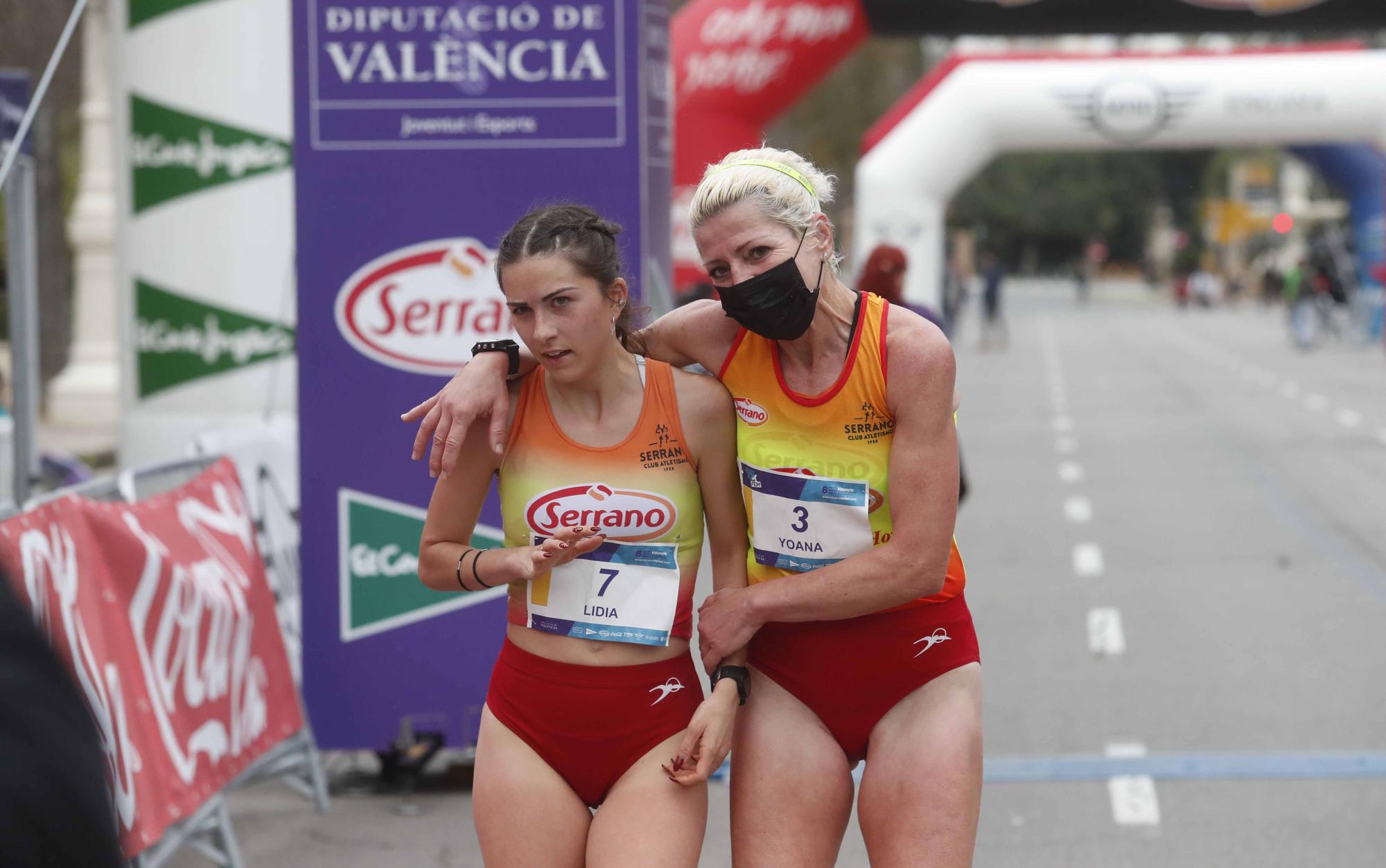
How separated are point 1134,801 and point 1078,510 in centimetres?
719

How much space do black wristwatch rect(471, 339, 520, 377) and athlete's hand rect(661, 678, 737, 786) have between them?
0.69 m

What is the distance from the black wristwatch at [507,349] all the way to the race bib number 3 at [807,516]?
0.46 meters

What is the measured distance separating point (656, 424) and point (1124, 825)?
320 centimetres

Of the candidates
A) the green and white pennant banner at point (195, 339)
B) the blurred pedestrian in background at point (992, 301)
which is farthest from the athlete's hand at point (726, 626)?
the blurred pedestrian in background at point (992, 301)

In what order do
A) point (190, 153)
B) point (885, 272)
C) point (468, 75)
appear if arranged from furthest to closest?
point (190, 153) → point (885, 272) → point (468, 75)

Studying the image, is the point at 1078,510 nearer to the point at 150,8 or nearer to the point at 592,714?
the point at 150,8

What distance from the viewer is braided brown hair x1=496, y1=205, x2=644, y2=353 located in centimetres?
296

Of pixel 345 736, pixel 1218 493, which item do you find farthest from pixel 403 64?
pixel 1218 493

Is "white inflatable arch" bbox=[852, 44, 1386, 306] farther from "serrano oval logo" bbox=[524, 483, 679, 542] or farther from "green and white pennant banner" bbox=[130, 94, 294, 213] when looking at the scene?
"serrano oval logo" bbox=[524, 483, 679, 542]

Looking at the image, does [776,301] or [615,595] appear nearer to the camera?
[776,301]

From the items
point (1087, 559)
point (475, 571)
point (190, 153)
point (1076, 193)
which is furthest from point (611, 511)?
point (1076, 193)

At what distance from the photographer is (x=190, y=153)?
8.88 meters

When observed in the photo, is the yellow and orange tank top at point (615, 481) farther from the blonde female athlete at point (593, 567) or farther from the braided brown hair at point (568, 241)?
the braided brown hair at point (568, 241)

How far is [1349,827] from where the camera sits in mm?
5480
